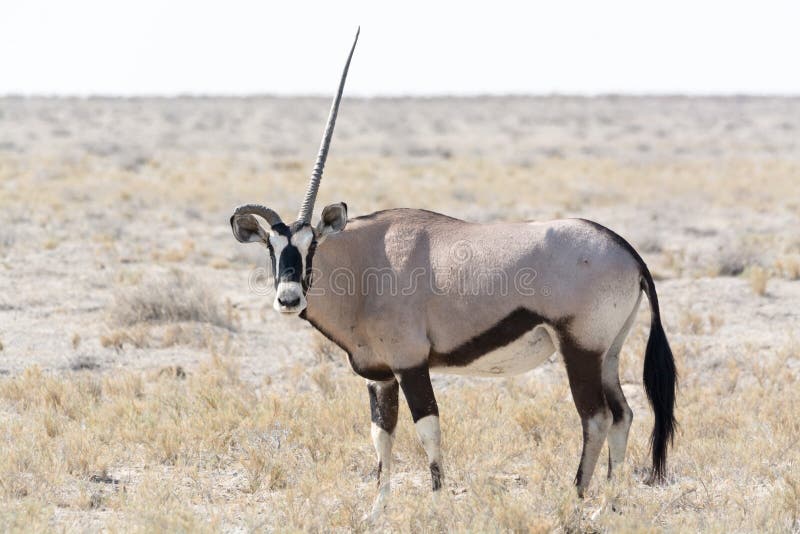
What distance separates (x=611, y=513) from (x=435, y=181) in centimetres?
2267

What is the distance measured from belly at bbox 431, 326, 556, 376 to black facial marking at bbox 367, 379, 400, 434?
0.37 m

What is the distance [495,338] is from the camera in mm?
5566

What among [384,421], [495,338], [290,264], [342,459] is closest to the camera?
[290,264]

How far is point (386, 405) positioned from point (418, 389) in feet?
1.60

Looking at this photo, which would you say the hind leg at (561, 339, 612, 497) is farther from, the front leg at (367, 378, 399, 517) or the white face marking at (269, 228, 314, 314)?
the white face marking at (269, 228, 314, 314)

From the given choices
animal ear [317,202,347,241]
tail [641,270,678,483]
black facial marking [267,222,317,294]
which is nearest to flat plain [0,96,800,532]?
tail [641,270,678,483]

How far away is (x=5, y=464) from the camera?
6184 mm

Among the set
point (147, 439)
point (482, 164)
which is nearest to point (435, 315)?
point (147, 439)

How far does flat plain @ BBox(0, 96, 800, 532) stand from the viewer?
18.7 ft

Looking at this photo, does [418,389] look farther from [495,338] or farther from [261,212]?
[261,212]

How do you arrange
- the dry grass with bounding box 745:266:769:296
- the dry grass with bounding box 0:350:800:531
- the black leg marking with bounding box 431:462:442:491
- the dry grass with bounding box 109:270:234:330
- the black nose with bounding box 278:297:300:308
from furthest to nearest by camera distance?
1. the dry grass with bounding box 745:266:769:296
2. the dry grass with bounding box 109:270:234:330
3. the black leg marking with bounding box 431:462:442:491
4. the dry grass with bounding box 0:350:800:531
5. the black nose with bounding box 278:297:300:308

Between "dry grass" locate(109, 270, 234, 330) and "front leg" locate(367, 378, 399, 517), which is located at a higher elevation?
"front leg" locate(367, 378, 399, 517)

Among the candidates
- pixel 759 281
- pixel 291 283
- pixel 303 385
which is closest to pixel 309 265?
pixel 291 283

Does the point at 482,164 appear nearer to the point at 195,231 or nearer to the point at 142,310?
the point at 195,231
